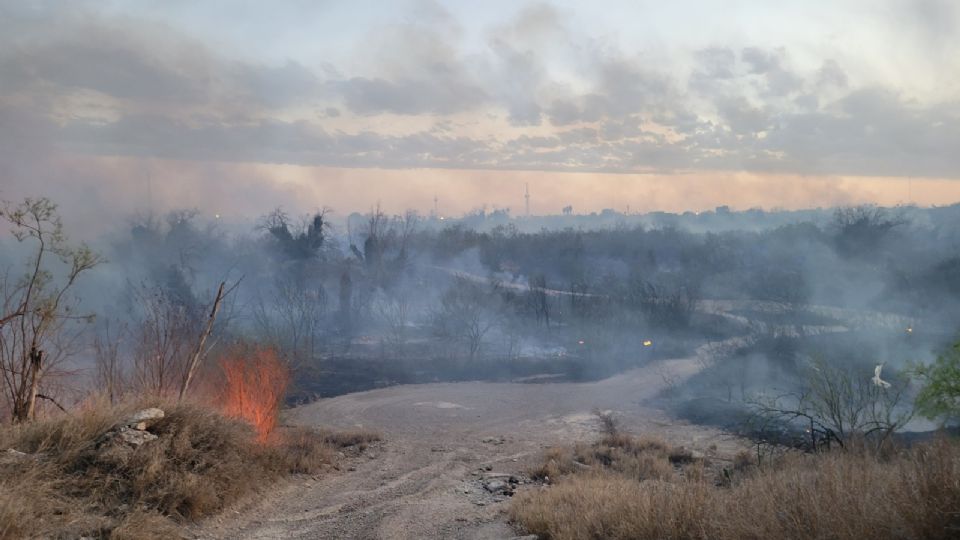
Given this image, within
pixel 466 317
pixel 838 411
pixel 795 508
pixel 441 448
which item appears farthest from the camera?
pixel 466 317

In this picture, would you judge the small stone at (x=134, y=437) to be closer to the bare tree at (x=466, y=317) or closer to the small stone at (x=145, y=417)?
the small stone at (x=145, y=417)

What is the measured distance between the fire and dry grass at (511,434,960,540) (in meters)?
7.23

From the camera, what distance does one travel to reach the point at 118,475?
326 inches

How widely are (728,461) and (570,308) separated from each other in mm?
25538

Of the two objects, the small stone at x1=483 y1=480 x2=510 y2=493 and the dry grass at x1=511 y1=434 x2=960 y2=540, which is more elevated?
the dry grass at x1=511 y1=434 x2=960 y2=540

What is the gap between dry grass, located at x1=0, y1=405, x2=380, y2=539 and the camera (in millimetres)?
7008

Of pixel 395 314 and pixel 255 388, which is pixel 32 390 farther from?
pixel 395 314

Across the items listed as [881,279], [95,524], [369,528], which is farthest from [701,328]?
[95,524]

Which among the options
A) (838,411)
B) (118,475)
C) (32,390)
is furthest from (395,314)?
(118,475)

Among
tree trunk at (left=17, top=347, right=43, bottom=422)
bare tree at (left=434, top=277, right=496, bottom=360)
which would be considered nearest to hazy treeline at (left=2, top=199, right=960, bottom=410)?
bare tree at (left=434, top=277, right=496, bottom=360)

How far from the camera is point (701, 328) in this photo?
38.0 metres

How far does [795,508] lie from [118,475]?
7986 millimetres

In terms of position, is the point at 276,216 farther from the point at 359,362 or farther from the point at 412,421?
the point at 412,421

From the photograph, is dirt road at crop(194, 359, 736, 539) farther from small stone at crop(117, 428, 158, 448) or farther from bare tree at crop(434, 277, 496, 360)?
bare tree at crop(434, 277, 496, 360)
